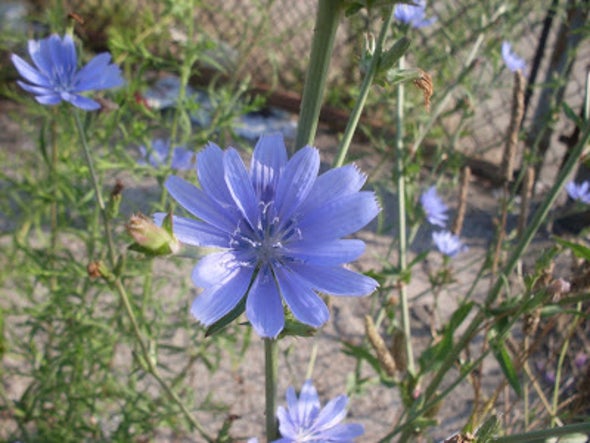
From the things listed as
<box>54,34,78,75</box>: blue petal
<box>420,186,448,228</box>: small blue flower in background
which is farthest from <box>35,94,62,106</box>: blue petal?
<box>420,186,448,228</box>: small blue flower in background

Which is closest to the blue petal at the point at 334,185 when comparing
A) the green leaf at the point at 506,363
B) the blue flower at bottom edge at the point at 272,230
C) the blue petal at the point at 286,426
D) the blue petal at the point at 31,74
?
the blue flower at bottom edge at the point at 272,230

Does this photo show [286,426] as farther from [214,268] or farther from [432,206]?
[432,206]

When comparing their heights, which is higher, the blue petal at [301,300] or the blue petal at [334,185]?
the blue petal at [334,185]

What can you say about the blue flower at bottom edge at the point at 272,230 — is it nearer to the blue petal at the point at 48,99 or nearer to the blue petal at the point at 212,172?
the blue petal at the point at 212,172

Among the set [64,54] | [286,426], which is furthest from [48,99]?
[286,426]

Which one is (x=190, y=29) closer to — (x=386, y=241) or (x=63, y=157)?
(x=63, y=157)

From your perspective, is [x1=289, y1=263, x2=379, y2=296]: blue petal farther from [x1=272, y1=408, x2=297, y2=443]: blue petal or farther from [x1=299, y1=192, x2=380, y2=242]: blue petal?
[x1=272, y1=408, x2=297, y2=443]: blue petal
